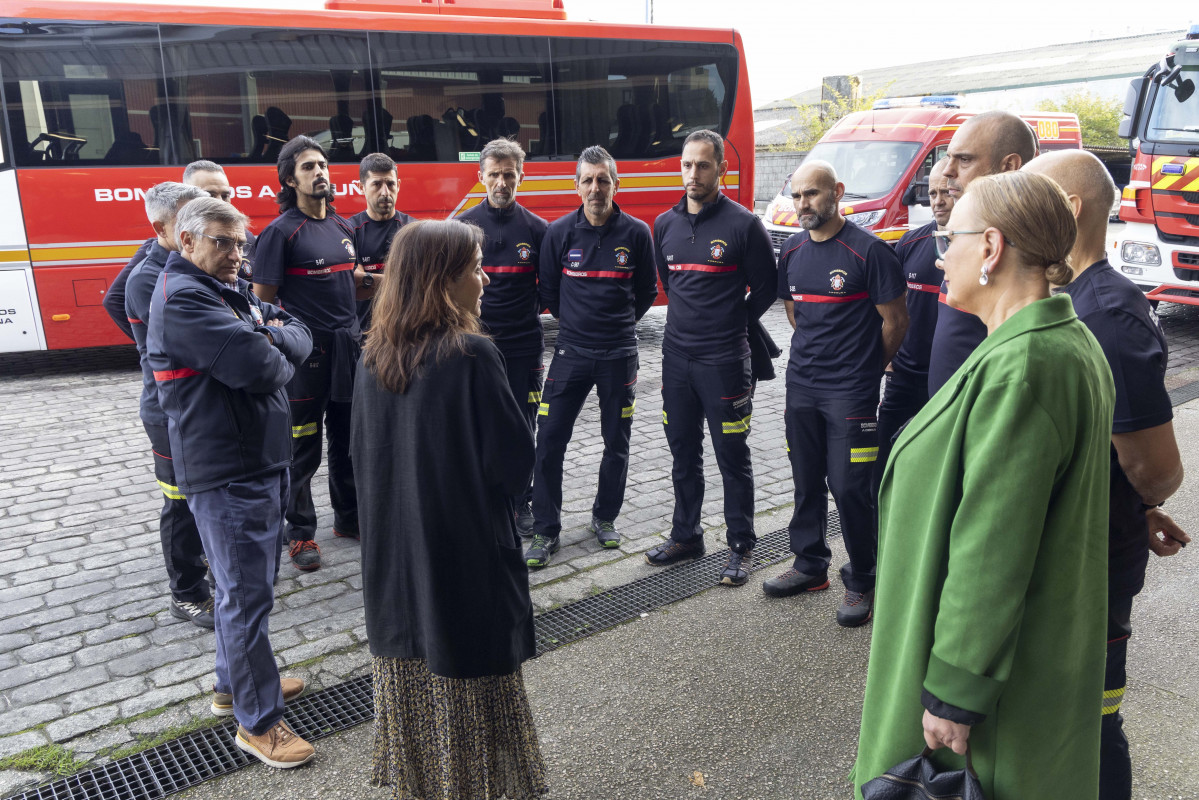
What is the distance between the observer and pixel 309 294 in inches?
193

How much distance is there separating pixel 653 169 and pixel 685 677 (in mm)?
8687

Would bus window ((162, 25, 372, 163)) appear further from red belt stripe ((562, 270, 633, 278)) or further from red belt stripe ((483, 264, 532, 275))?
red belt stripe ((562, 270, 633, 278))

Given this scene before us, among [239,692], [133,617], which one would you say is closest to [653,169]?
[133,617]

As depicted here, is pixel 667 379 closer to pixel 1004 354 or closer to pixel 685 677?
pixel 685 677

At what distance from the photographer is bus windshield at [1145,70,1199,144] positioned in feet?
33.5

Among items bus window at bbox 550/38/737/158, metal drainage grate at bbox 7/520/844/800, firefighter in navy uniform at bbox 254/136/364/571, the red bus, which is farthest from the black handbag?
bus window at bbox 550/38/737/158

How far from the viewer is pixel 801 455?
4.52m

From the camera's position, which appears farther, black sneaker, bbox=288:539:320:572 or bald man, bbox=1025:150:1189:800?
black sneaker, bbox=288:539:320:572

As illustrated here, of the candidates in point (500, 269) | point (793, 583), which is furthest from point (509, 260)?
point (793, 583)

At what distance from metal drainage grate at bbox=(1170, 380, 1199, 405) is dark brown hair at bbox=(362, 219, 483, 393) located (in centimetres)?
775

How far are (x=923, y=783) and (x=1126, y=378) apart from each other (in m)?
1.22

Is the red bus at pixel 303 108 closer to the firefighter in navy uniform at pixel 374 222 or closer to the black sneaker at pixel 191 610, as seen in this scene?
the firefighter in navy uniform at pixel 374 222

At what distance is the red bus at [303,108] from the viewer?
8922 mm

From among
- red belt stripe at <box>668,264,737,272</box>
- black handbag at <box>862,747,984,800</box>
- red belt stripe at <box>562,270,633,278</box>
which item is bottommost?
black handbag at <box>862,747,984,800</box>
